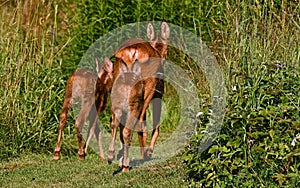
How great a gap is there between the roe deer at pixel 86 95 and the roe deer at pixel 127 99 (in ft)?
4.12

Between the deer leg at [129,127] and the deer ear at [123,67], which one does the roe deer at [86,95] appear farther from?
the deer leg at [129,127]

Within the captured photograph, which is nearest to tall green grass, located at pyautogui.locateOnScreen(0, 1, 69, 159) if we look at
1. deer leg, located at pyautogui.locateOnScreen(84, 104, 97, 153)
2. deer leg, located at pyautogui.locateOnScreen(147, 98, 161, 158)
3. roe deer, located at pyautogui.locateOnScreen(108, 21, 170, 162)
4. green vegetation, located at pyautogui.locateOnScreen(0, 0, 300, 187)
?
green vegetation, located at pyautogui.locateOnScreen(0, 0, 300, 187)

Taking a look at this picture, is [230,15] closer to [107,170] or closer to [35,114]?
[107,170]

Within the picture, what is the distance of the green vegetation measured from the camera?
5855 millimetres

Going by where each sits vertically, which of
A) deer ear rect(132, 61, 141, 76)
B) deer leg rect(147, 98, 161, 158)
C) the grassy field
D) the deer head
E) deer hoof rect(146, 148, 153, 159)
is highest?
the deer head

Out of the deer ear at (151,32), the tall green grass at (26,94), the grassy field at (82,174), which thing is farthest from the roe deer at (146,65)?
the tall green grass at (26,94)

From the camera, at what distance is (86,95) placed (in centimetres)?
871

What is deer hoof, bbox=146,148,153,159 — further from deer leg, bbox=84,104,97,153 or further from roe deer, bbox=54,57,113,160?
deer leg, bbox=84,104,97,153

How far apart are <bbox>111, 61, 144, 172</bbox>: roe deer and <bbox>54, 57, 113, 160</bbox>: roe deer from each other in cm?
126

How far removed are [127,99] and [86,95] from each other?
1663 mm

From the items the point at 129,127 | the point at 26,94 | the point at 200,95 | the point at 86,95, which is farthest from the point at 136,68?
the point at 26,94

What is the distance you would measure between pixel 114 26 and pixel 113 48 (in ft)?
1.41

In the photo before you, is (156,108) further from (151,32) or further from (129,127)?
(129,127)

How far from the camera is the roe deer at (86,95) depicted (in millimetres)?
8703
